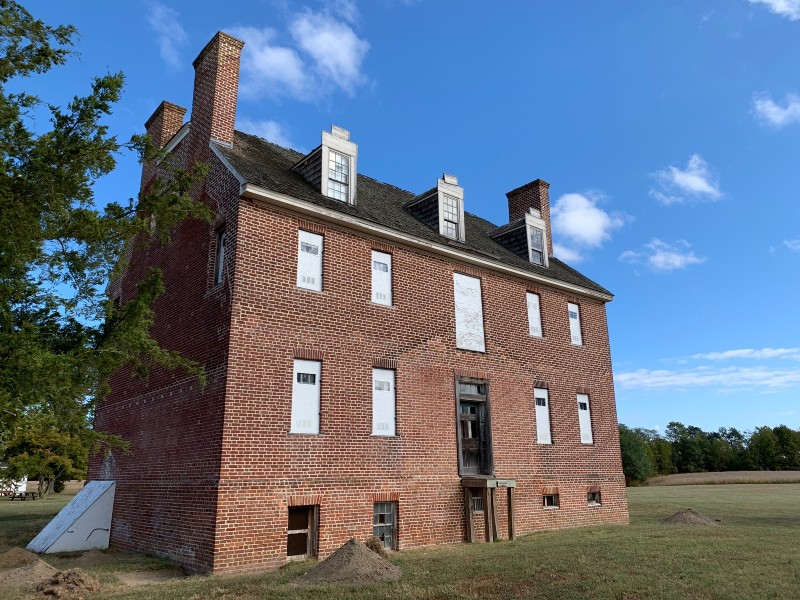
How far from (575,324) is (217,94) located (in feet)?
44.1

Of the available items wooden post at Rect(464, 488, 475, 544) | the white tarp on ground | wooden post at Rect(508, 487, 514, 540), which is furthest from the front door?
the white tarp on ground

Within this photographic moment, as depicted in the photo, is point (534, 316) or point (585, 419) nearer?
point (534, 316)

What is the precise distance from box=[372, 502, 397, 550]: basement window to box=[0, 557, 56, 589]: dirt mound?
643cm

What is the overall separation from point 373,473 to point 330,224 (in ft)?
19.6

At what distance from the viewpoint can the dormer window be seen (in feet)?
50.0

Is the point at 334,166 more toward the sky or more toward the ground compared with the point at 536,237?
more toward the ground

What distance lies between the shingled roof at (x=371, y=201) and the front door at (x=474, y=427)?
156 inches

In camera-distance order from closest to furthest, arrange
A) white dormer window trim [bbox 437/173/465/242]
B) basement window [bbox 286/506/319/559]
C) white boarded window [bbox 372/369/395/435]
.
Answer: basement window [bbox 286/506/319/559] → white boarded window [bbox 372/369/395/435] → white dormer window trim [bbox 437/173/465/242]

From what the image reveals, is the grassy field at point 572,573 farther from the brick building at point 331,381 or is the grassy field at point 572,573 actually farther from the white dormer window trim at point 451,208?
the white dormer window trim at point 451,208

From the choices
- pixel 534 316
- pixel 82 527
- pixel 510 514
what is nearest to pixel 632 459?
pixel 534 316

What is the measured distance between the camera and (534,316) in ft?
61.9

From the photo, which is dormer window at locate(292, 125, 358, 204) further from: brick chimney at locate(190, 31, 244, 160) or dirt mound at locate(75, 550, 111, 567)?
dirt mound at locate(75, 550, 111, 567)

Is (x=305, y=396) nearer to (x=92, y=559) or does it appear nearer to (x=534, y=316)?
(x=92, y=559)

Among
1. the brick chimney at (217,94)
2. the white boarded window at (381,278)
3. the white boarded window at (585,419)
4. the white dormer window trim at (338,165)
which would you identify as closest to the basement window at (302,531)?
the white boarded window at (381,278)
